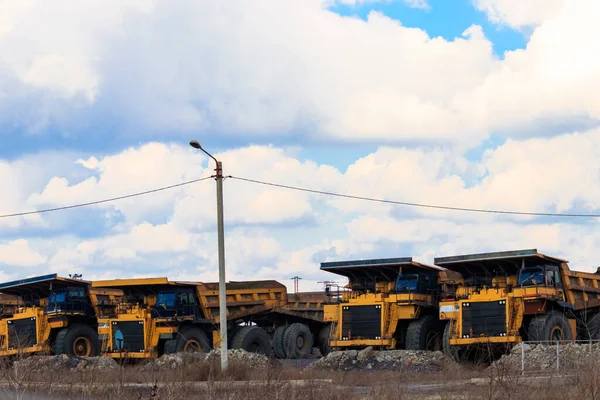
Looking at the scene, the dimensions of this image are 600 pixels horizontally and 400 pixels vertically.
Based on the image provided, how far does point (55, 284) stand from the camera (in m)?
36.0

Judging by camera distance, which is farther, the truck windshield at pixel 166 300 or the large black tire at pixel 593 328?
the truck windshield at pixel 166 300

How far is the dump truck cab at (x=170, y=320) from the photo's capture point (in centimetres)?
3375

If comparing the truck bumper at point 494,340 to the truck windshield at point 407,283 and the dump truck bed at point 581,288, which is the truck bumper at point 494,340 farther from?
the truck windshield at point 407,283

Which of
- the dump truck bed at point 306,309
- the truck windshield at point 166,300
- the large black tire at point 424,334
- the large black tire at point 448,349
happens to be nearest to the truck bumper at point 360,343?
the large black tire at point 424,334

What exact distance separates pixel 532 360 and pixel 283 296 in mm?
14046

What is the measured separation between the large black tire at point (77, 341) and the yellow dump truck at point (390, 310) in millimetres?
9839

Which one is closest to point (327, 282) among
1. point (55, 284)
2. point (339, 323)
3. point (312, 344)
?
point (339, 323)

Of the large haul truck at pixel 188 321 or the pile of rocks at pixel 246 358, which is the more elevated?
the large haul truck at pixel 188 321

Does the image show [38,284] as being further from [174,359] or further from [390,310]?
[390,310]

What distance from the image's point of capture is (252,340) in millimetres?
34906

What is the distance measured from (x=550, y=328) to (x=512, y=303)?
1.37 m

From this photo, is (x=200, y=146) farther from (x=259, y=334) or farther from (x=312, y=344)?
(x=312, y=344)

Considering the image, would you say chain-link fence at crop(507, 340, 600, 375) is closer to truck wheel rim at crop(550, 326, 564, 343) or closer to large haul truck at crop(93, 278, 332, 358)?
truck wheel rim at crop(550, 326, 564, 343)

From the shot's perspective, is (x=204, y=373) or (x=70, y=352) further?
(x=70, y=352)
